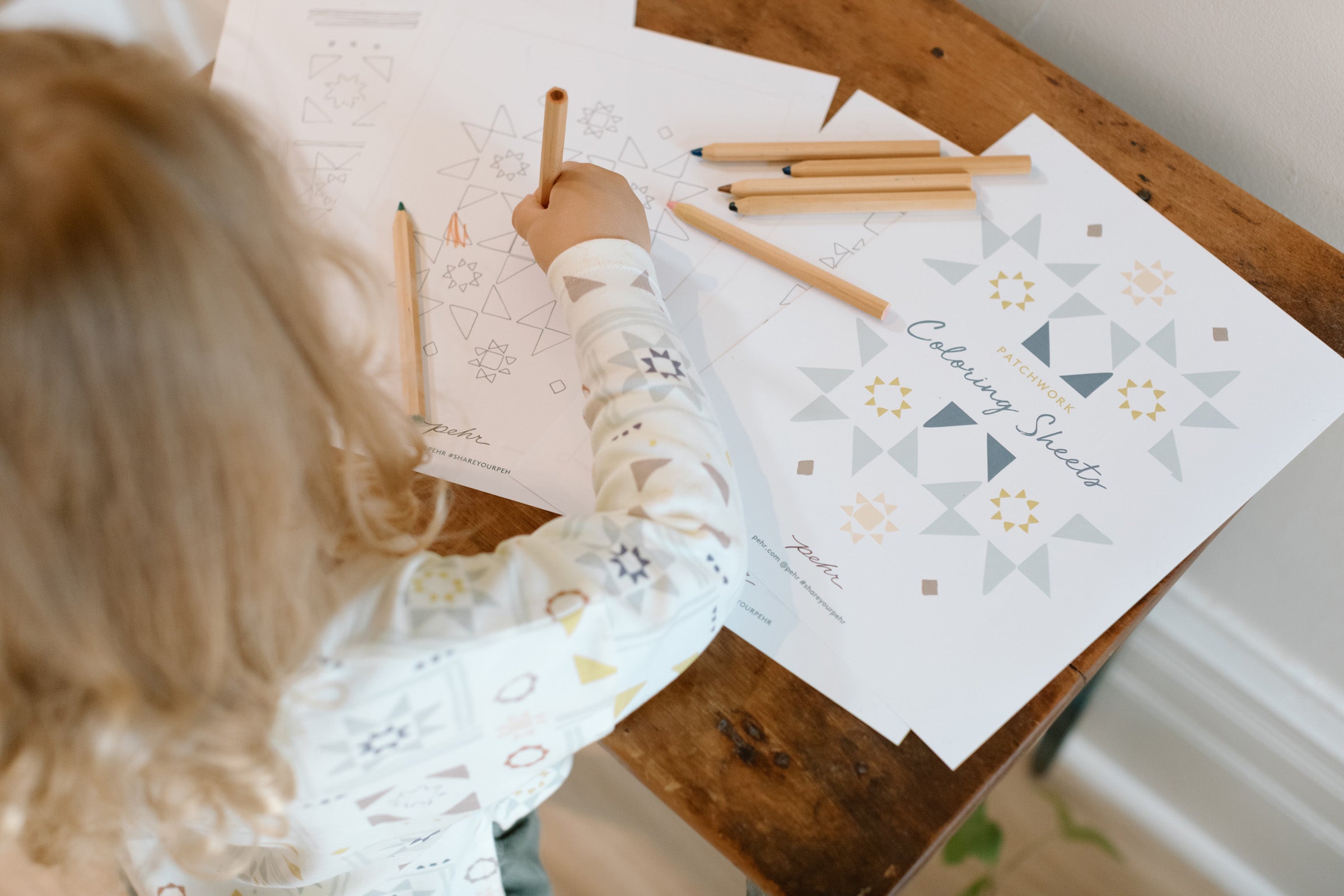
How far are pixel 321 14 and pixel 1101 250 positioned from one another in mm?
574

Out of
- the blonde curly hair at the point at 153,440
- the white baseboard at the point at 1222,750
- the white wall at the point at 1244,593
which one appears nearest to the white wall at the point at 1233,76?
the white wall at the point at 1244,593

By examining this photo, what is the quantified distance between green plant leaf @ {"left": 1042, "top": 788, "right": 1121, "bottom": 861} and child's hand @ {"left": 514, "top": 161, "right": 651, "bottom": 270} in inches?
32.4

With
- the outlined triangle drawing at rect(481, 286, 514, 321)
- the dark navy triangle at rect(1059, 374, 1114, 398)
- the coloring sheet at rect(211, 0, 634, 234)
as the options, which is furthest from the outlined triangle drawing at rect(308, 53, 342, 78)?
the dark navy triangle at rect(1059, 374, 1114, 398)

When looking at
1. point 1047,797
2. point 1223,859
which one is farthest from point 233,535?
point 1223,859

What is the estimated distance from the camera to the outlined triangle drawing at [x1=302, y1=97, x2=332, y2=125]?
2.11 ft

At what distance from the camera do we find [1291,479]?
85 centimetres

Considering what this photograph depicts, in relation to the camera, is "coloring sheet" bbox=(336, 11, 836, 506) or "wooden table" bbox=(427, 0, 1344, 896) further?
"coloring sheet" bbox=(336, 11, 836, 506)

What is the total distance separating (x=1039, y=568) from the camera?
0.50m

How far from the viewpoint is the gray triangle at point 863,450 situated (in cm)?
53

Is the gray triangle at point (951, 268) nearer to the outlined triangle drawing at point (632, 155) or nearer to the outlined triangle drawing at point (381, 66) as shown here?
the outlined triangle drawing at point (632, 155)

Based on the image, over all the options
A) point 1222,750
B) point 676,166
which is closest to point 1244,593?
point 1222,750

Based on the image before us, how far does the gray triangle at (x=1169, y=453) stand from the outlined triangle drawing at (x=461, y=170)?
0.46 m

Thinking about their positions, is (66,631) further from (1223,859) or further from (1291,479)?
(1223,859)

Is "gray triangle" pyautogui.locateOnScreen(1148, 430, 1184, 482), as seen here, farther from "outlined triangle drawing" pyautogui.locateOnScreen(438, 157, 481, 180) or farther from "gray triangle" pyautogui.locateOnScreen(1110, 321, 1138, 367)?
"outlined triangle drawing" pyautogui.locateOnScreen(438, 157, 481, 180)
